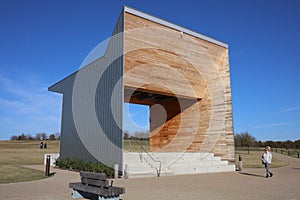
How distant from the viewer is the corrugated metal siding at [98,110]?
1124 cm

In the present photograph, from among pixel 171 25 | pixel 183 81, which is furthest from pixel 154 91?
pixel 171 25

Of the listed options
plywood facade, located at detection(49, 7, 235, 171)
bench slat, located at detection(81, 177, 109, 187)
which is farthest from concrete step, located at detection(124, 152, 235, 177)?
bench slat, located at detection(81, 177, 109, 187)

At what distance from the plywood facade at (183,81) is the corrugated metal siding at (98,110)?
2.41 feet

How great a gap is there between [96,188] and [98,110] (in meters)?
7.95

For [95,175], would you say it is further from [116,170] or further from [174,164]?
[174,164]

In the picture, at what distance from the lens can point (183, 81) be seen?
14891 mm

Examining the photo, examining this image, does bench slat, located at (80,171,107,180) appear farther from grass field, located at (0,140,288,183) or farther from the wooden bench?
grass field, located at (0,140,288,183)

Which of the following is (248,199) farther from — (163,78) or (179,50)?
(179,50)

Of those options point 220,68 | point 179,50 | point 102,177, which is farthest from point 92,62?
point 102,177

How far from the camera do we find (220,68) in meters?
16.5

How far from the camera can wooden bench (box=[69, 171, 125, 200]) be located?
4809mm

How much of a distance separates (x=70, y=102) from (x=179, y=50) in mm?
7264

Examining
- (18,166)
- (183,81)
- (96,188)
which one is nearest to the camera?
(96,188)

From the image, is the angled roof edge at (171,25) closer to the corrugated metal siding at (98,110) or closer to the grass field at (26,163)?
the corrugated metal siding at (98,110)
